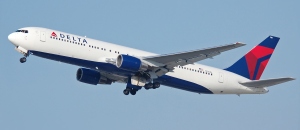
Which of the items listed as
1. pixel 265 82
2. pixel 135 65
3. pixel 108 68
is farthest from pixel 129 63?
pixel 265 82

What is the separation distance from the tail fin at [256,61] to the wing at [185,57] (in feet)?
25.6

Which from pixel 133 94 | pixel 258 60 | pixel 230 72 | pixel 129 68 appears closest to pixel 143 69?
pixel 129 68

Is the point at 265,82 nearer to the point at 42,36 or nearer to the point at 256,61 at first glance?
the point at 256,61

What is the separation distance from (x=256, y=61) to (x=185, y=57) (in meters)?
11.0

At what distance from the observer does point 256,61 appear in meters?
61.5

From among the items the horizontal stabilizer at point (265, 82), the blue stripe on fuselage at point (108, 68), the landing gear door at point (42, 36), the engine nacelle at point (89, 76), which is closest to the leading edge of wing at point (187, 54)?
the blue stripe on fuselage at point (108, 68)

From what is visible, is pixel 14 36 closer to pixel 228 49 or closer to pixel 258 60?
pixel 228 49

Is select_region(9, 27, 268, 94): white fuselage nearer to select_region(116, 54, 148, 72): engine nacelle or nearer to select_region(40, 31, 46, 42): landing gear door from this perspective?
select_region(40, 31, 46, 42): landing gear door

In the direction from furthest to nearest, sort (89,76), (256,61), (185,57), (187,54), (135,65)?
(256,61), (89,76), (185,57), (187,54), (135,65)

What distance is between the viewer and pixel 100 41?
2117 inches

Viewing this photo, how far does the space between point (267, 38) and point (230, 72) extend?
602cm

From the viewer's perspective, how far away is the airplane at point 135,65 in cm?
5200

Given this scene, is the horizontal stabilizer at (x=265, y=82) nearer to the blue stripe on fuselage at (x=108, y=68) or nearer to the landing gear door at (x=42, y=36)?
the blue stripe on fuselage at (x=108, y=68)

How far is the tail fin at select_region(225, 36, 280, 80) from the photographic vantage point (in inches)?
2371
